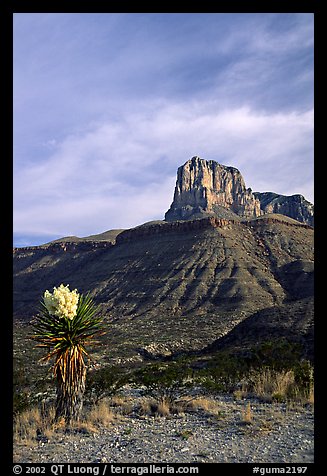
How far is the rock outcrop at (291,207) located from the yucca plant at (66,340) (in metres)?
164

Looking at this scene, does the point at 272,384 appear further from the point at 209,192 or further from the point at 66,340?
the point at 209,192

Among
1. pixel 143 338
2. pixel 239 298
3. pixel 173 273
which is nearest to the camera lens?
pixel 143 338

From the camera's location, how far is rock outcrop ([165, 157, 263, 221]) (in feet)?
473

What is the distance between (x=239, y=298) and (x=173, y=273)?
17.6m

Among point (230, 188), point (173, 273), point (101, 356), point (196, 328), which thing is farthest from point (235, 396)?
point (230, 188)

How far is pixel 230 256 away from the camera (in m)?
70.4

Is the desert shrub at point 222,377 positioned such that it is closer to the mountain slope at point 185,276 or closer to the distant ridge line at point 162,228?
the mountain slope at point 185,276

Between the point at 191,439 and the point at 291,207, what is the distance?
176 m

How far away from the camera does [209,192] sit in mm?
148125

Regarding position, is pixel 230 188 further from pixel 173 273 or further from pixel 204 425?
pixel 204 425

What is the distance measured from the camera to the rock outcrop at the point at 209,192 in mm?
144125

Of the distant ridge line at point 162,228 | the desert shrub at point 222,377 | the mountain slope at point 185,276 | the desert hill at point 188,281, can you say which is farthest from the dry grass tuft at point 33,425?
the distant ridge line at point 162,228

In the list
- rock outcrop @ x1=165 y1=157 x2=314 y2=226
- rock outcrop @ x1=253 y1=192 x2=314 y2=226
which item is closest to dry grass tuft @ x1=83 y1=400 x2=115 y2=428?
rock outcrop @ x1=165 y1=157 x2=314 y2=226
